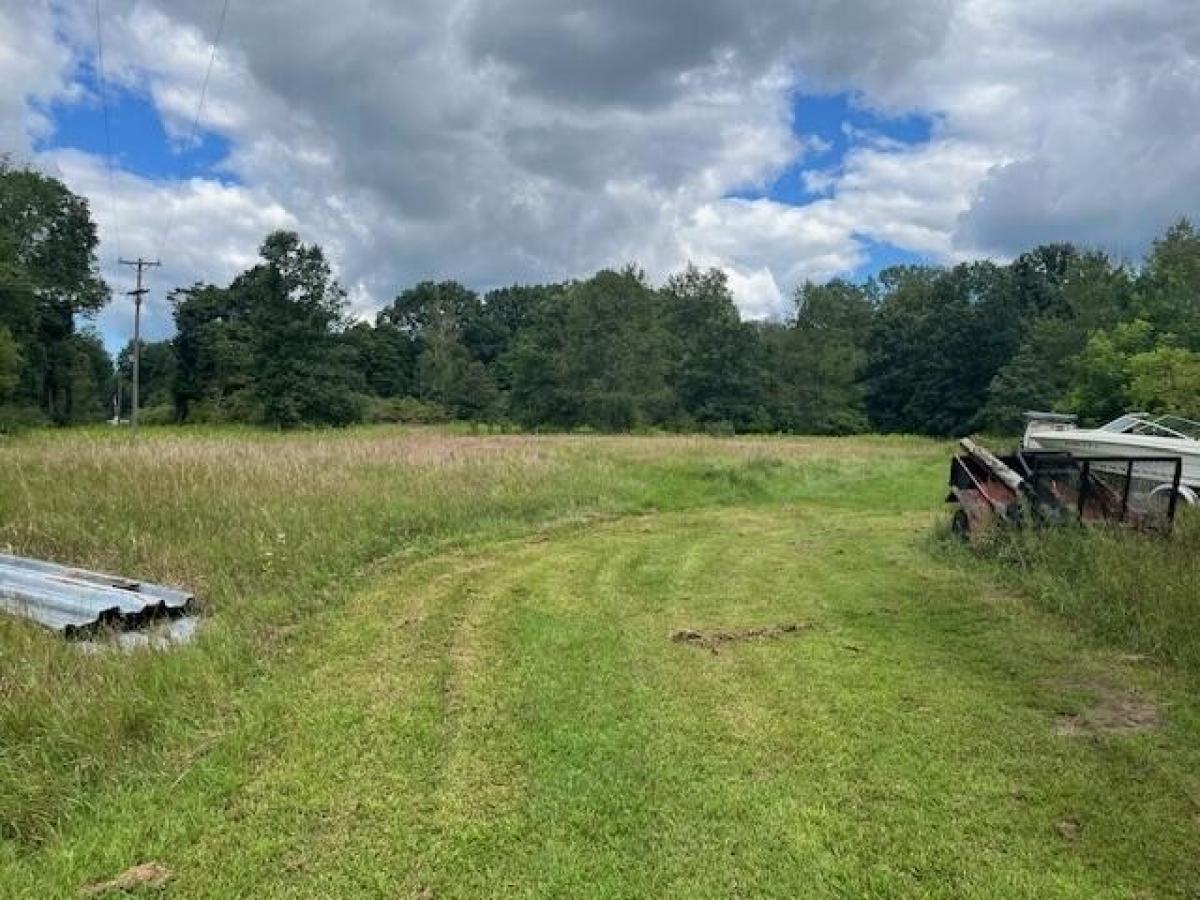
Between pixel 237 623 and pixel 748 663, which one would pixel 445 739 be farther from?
pixel 237 623

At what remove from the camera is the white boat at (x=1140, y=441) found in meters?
11.7

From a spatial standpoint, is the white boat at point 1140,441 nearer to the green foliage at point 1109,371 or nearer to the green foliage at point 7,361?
the green foliage at point 1109,371

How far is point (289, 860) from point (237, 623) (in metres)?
3.20

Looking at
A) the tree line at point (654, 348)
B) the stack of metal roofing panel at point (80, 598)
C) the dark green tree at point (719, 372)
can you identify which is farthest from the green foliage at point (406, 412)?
the stack of metal roofing panel at point (80, 598)

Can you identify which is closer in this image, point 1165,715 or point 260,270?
point 1165,715

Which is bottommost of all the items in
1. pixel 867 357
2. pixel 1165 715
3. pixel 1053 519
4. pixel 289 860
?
pixel 289 860

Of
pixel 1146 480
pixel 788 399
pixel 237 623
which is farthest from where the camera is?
pixel 788 399

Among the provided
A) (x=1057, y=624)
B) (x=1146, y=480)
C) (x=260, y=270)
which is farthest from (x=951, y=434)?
(x=1057, y=624)

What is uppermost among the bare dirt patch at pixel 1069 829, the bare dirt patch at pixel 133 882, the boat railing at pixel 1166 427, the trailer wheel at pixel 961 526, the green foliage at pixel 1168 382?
the green foliage at pixel 1168 382

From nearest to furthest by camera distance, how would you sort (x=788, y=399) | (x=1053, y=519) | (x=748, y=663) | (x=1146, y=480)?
(x=748, y=663)
(x=1053, y=519)
(x=1146, y=480)
(x=788, y=399)

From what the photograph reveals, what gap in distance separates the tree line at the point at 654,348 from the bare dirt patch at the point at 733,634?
34428 millimetres

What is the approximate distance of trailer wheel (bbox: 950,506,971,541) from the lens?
936 centimetres

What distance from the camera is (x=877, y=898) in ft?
9.50

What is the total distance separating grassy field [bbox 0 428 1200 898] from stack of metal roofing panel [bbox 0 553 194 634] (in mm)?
270
